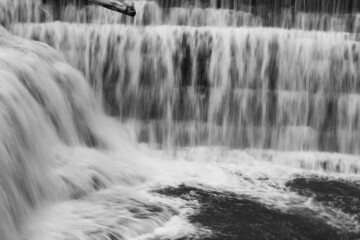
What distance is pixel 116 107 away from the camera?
8266 mm

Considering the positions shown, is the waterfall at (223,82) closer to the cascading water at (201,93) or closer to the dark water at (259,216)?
the cascading water at (201,93)

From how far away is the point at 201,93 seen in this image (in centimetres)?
830

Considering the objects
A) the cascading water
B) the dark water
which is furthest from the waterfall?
the dark water

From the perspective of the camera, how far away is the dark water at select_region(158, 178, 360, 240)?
5.21m

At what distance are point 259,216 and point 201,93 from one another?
308 cm

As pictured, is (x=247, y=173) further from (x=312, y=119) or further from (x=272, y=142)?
(x=312, y=119)

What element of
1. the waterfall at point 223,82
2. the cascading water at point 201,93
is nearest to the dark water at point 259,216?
the cascading water at point 201,93

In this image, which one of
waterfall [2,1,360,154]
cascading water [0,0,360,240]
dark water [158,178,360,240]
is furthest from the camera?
waterfall [2,1,360,154]

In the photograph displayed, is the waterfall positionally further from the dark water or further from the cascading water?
the dark water

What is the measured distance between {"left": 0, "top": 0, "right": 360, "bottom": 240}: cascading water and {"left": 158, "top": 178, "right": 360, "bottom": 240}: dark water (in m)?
0.04

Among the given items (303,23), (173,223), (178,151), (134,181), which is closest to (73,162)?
(134,181)

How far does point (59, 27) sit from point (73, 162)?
3.05 metres

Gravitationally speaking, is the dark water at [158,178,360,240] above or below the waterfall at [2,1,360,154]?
below

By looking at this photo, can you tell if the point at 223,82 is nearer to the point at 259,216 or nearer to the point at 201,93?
the point at 201,93
